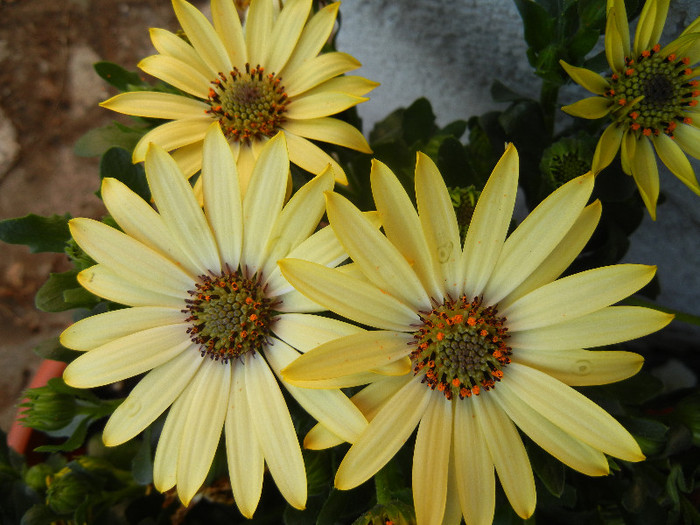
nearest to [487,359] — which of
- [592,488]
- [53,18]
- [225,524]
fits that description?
[592,488]

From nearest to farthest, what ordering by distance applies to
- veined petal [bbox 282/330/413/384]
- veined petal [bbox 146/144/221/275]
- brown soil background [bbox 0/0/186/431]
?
veined petal [bbox 282/330/413/384] < veined petal [bbox 146/144/221/275] < brown soil background [bbox 0/0/186/431]

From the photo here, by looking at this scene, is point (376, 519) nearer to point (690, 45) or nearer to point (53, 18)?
point (690, 45)

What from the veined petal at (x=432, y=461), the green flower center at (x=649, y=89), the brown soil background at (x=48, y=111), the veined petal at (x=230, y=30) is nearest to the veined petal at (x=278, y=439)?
the veined petal at (x=432, y=461)

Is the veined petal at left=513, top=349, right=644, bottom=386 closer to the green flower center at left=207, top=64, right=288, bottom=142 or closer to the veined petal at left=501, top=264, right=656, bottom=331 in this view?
the veined petal at left=501, top=264, right=656, bottom=331

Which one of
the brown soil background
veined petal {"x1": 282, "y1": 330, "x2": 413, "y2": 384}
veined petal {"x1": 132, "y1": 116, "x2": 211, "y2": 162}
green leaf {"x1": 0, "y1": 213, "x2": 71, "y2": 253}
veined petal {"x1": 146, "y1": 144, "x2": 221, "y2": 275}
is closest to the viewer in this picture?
veined petal {"x1": 282, "y1": 330, "x2": 413, "y2": 384}

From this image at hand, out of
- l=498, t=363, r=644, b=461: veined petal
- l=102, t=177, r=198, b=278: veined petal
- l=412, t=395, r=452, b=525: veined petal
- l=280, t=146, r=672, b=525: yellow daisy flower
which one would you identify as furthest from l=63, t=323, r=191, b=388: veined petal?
l=498, t=363, r=644, b=461: veined petal

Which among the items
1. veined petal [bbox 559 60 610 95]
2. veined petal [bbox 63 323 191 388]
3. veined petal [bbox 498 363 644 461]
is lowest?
veined petal [bbox 498 363 644 461]

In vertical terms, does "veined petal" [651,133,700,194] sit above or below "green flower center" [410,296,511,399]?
above
